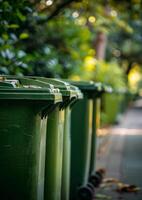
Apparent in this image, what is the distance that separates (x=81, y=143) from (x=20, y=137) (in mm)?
2730

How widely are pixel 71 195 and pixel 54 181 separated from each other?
1965 millimetres

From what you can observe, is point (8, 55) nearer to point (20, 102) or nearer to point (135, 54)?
point (20, 102)

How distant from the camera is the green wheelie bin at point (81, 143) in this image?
6.62 metres

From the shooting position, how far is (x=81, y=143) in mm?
6672

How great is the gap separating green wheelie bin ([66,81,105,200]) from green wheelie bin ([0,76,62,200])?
249cm

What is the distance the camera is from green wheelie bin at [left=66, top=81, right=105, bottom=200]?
662 centimetres

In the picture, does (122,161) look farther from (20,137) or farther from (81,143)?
(20,137)

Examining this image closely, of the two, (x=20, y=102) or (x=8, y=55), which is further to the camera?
(x=8, y=55)

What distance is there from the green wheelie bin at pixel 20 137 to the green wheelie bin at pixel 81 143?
8.16 ft

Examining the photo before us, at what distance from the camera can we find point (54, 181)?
478 cm

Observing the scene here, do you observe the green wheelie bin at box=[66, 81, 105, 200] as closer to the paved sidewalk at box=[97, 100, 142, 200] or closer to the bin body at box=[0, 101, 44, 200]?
the paved sidewalk at box=[97, 100, 142, 200]

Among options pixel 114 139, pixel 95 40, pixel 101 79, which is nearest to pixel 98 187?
pixel 114 139

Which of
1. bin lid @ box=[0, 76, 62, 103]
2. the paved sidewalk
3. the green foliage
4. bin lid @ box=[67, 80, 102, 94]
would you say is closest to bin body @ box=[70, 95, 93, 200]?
bin lid @ box=[67, 80, 102, 94]

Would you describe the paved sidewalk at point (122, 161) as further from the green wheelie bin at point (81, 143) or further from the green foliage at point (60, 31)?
the green foliage at point (60, 31)
